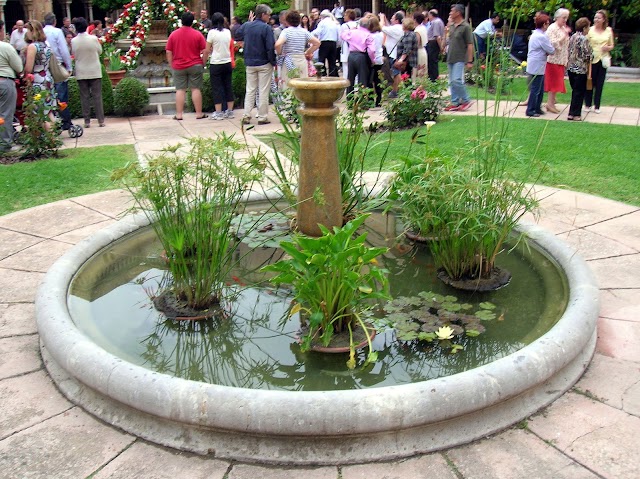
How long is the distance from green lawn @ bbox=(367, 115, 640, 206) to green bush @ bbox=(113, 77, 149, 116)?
4953mm

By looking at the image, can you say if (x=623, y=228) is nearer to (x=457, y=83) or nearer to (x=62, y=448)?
(x=62, y=448)

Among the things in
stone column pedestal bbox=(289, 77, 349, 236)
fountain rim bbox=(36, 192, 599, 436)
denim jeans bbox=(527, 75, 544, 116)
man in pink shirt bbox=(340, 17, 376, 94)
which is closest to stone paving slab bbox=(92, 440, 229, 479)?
fountain rim bbox=(36, 192, 599, 436)

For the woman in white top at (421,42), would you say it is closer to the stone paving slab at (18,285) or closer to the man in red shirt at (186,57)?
the man in red shirt at (186,57)

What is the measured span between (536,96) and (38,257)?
25.9 feet

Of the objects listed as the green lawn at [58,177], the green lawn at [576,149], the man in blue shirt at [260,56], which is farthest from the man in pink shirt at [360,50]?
the green lawn at [58,177]

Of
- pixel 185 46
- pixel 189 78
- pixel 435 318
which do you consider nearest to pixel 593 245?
pixel 435 318

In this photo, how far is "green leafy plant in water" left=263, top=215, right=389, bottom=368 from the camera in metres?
3.31

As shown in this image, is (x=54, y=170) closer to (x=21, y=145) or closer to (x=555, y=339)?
(x=21, y=145)

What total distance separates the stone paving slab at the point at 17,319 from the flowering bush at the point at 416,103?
613 centimetres

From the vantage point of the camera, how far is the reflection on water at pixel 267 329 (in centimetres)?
335

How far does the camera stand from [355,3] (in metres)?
27.5

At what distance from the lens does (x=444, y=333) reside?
357cm

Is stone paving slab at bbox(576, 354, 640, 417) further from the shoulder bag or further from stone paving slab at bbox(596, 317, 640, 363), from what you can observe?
the shoulder bag

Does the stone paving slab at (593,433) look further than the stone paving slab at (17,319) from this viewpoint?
No
